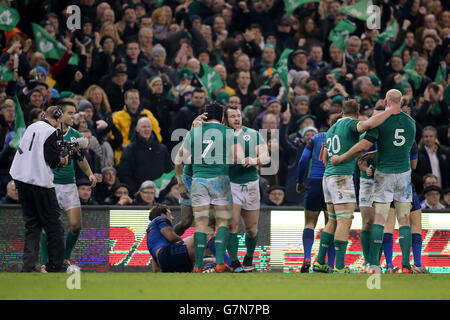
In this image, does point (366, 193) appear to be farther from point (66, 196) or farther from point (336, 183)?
point (66, 196)

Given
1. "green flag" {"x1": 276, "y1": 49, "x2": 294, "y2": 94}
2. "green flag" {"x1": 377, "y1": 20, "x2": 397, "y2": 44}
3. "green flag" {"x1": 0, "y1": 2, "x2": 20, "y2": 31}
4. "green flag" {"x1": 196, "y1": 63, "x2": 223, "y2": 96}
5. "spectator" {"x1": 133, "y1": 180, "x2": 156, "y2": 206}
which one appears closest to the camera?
"spectator" {"x1": 133, "y1": 180, "x2": 156, "y2": 206}

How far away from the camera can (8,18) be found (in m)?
16.2

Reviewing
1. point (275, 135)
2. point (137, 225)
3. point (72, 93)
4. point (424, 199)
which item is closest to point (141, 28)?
point (72, 93)

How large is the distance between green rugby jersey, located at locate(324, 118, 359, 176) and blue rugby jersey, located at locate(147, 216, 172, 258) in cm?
253

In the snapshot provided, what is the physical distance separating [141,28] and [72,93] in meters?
2.73

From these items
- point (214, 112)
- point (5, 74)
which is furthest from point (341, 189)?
point (5, 74)

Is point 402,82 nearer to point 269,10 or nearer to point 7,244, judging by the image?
point 269,10

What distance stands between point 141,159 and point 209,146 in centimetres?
381

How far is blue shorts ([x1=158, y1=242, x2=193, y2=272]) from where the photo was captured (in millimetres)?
11859

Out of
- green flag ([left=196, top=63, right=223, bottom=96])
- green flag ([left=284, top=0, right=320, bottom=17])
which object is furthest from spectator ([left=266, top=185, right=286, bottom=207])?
green flag ([left=284, top=0, right=320, bottom=17])

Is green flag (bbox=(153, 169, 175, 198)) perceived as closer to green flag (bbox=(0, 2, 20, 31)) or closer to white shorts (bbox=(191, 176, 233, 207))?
white shorts (bbox=(191, 176, 233, 207))

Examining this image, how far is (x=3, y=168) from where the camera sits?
14336 mm

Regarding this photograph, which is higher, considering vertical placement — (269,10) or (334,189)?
(269,10)

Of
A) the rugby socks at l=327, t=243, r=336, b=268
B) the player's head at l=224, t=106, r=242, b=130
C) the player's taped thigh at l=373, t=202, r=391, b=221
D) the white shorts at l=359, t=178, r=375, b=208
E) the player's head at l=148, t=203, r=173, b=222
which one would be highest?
the player's head at l=224, t=106, r=242, b=130
